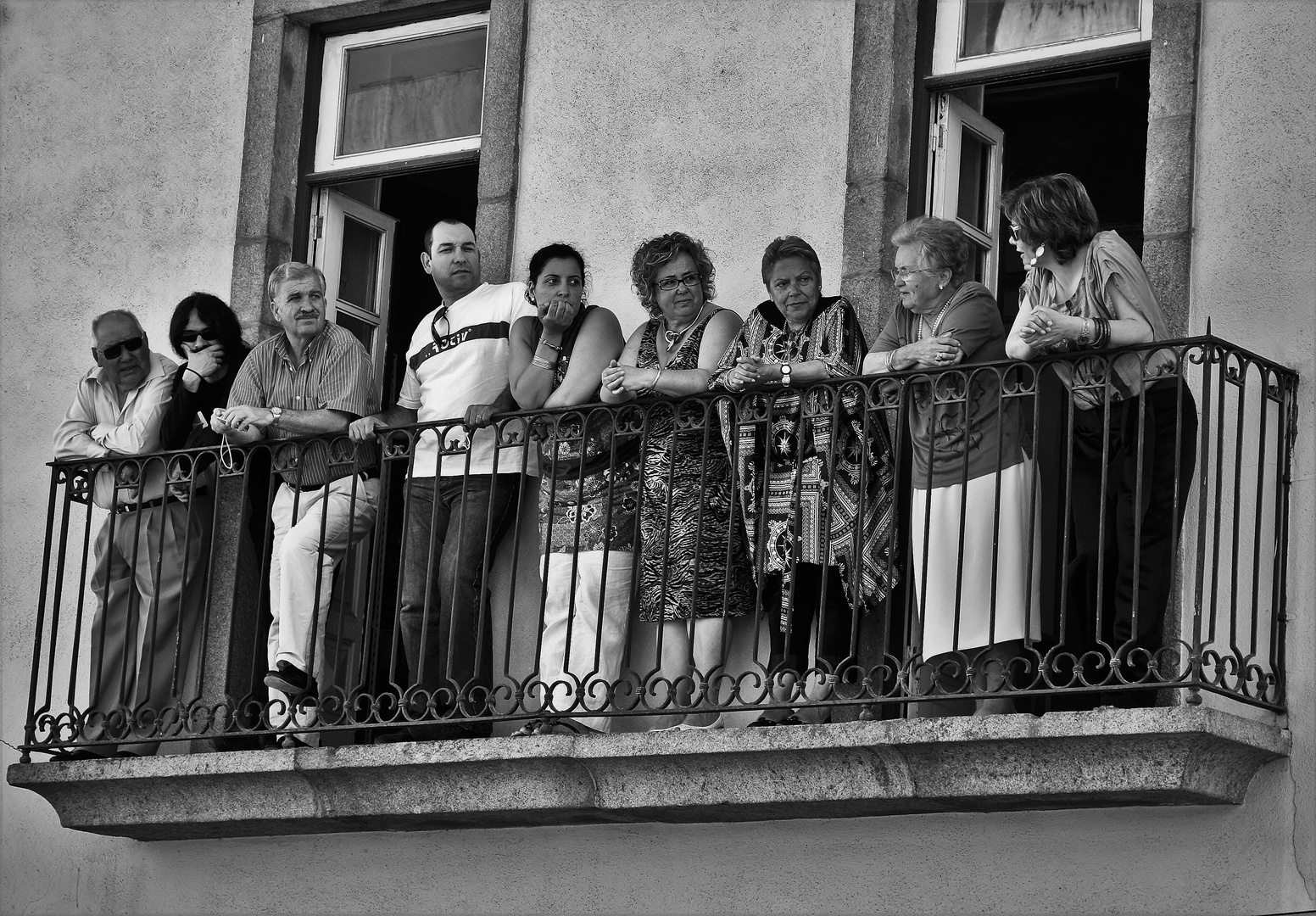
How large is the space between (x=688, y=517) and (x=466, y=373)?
A: 1.06 m

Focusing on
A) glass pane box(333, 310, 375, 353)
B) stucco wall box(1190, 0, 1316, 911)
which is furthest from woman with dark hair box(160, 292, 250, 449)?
stucco wall box(1190, 0, 1316, 911)

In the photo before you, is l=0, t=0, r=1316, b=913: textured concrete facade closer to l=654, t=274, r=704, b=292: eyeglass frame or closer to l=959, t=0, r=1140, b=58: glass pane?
l=959, t=0, r=1140, b=58: glass pane

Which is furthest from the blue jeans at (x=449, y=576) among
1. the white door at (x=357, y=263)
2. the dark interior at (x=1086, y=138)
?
the dark interior at (x=1086, y=138)

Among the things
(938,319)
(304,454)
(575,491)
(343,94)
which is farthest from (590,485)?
(343,94)

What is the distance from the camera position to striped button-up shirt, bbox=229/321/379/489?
859 cm

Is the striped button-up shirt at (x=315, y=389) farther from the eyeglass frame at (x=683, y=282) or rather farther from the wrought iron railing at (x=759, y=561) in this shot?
the eyeglass frame at (x=683, y=282)

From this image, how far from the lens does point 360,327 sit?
994 cm

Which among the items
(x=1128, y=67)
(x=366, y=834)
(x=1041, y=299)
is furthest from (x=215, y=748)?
(x=1128, y=67)

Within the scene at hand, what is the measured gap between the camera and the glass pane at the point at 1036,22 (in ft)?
27.5

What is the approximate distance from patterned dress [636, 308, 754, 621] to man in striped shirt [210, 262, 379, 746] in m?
1.11

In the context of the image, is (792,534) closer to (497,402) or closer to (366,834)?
(497,402)

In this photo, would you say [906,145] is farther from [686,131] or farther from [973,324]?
[973,324]

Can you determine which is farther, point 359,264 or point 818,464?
point 359,264

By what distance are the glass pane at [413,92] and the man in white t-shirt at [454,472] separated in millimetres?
1077
